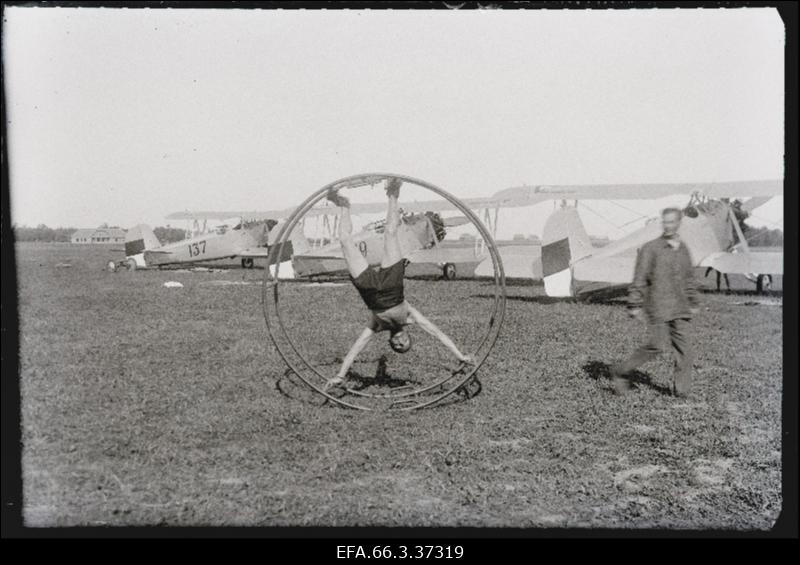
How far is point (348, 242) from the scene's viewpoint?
19.8 feet

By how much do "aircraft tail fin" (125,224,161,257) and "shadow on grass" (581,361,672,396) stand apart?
2384cm

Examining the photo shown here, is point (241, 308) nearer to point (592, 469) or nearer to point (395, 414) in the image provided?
point (395, 414)

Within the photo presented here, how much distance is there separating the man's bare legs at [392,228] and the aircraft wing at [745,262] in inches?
445

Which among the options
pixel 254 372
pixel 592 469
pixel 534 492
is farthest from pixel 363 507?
pixel 254 372

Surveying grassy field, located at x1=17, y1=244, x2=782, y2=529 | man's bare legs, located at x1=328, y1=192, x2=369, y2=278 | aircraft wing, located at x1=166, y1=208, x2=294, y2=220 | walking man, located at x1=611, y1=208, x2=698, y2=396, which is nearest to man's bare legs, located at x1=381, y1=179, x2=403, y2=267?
man's bare legs, located at x1=328, y1=192, x2=369, y2=278

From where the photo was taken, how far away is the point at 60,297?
51.3 ft

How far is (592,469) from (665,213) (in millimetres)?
2993

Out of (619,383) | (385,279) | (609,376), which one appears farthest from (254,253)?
(619,383)

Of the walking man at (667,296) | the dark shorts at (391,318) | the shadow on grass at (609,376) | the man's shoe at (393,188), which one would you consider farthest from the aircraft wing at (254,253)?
the walking man at (667,296)

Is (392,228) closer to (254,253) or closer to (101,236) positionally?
(254,253)

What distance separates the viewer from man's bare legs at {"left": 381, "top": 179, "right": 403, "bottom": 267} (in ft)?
19.7

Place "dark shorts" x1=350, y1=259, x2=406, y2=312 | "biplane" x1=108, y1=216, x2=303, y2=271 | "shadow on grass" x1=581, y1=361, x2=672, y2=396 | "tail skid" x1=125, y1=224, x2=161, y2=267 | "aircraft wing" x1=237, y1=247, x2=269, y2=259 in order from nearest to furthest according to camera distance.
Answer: "dark shorts" x1=350, y1=259, x2=406, y2=312, "shadow on grass" x1=581, y1=361, x2=672, y2=396, "biplane" x1=108, y1=216, x2=303, y2=271, "aircraft wing" x1=237, y1=247, x2=269, y2=259, "tail skid" x1=125, y1=224, x2=161, y2=267

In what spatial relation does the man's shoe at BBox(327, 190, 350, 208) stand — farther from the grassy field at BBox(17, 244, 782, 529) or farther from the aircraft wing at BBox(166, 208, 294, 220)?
the aircraft wing at BBox(166, 208, 294, 220)

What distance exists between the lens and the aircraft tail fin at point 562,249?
14.6m
